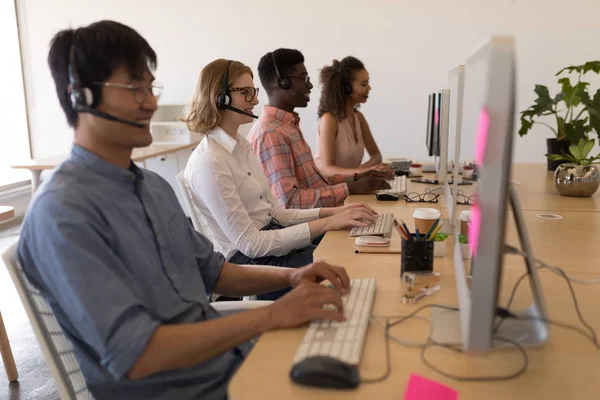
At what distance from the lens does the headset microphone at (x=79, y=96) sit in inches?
43.8

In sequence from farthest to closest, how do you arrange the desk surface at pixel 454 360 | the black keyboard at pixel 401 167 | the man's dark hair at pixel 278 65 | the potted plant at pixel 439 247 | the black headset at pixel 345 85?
the black headset at pixel 345 85, the black keyboard at pixel 401 167, the man's dark hair at pixel 278 65, the potted plant at pixel 439 247, the desk surface at pixel 454 360

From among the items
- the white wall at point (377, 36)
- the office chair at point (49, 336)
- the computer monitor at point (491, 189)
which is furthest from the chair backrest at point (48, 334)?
the white wall at point (377, 36)

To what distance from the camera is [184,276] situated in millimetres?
1279

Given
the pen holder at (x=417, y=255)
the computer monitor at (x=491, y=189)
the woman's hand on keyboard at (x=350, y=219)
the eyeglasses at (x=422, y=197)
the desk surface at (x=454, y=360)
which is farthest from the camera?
the eyeglasses at (x=422, y=197)

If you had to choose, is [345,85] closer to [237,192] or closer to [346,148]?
[346,148]

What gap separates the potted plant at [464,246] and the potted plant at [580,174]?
4.62 feet

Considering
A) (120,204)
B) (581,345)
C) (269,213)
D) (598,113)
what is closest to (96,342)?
(120,204)

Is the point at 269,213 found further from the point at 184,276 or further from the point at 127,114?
the point at 127,114

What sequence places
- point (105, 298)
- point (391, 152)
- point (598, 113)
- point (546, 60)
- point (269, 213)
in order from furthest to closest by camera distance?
point (391, 152)
point (546, 60)
point (598, 113)
point (269, 213)
point (105, 298)

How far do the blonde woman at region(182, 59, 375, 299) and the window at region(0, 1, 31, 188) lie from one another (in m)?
3.92

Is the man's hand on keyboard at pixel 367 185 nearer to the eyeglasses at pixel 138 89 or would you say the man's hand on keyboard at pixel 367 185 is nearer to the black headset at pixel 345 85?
the black headset at pixel 345 85

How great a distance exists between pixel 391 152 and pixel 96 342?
163 inches

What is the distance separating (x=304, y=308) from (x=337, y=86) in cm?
260

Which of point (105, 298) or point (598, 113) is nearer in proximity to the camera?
point (105, 298)
